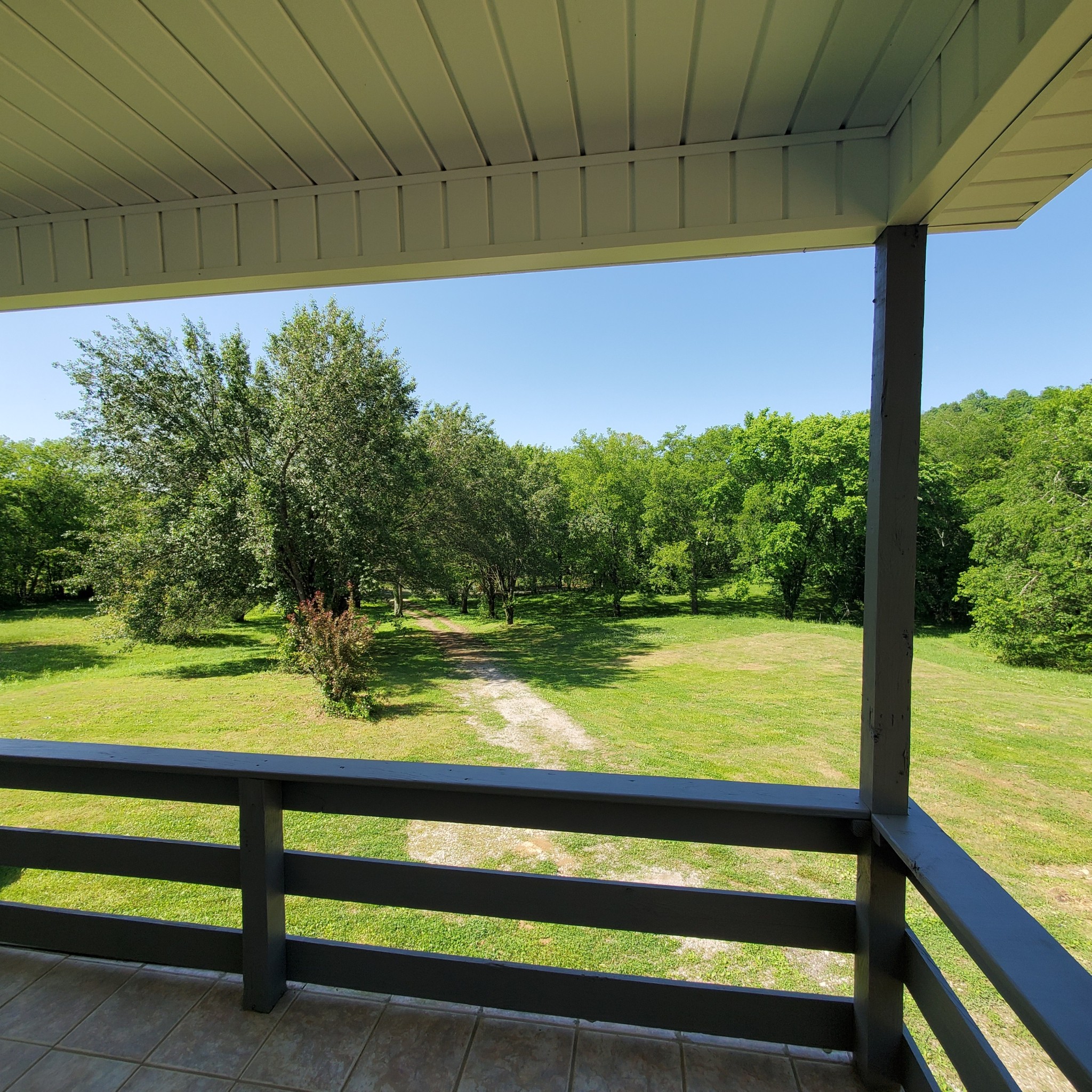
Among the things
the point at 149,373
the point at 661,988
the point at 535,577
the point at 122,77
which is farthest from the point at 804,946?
the point at 535,577

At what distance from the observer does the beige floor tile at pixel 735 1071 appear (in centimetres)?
113

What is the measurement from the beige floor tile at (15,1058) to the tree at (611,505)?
1256 cm

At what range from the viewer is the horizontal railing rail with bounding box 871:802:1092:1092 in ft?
1.98

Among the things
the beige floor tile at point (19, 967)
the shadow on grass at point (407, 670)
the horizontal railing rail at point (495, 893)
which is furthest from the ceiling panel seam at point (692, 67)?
the shadow on grass at point (407, 670)

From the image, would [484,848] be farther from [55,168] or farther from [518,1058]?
[55,168]

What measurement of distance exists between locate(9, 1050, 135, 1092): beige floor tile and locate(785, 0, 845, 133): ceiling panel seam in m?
2.27

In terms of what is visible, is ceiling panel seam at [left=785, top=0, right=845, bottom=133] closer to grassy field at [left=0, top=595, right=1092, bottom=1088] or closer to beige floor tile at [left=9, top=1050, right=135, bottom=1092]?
beige floor tile at [left=9, top=1050, right=135, bottom=1092]

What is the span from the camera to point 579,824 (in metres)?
1.23

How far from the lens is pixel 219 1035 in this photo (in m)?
1.27

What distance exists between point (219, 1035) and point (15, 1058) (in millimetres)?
400

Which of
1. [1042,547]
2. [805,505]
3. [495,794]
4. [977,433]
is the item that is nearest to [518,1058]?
[495,794]

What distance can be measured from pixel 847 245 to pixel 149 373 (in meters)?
10.0

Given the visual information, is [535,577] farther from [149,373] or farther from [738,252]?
[738,252]

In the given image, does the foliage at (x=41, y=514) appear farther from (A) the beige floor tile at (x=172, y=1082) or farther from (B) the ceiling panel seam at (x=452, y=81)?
(B) the ceiling panel seam at (x=452, y=81)
